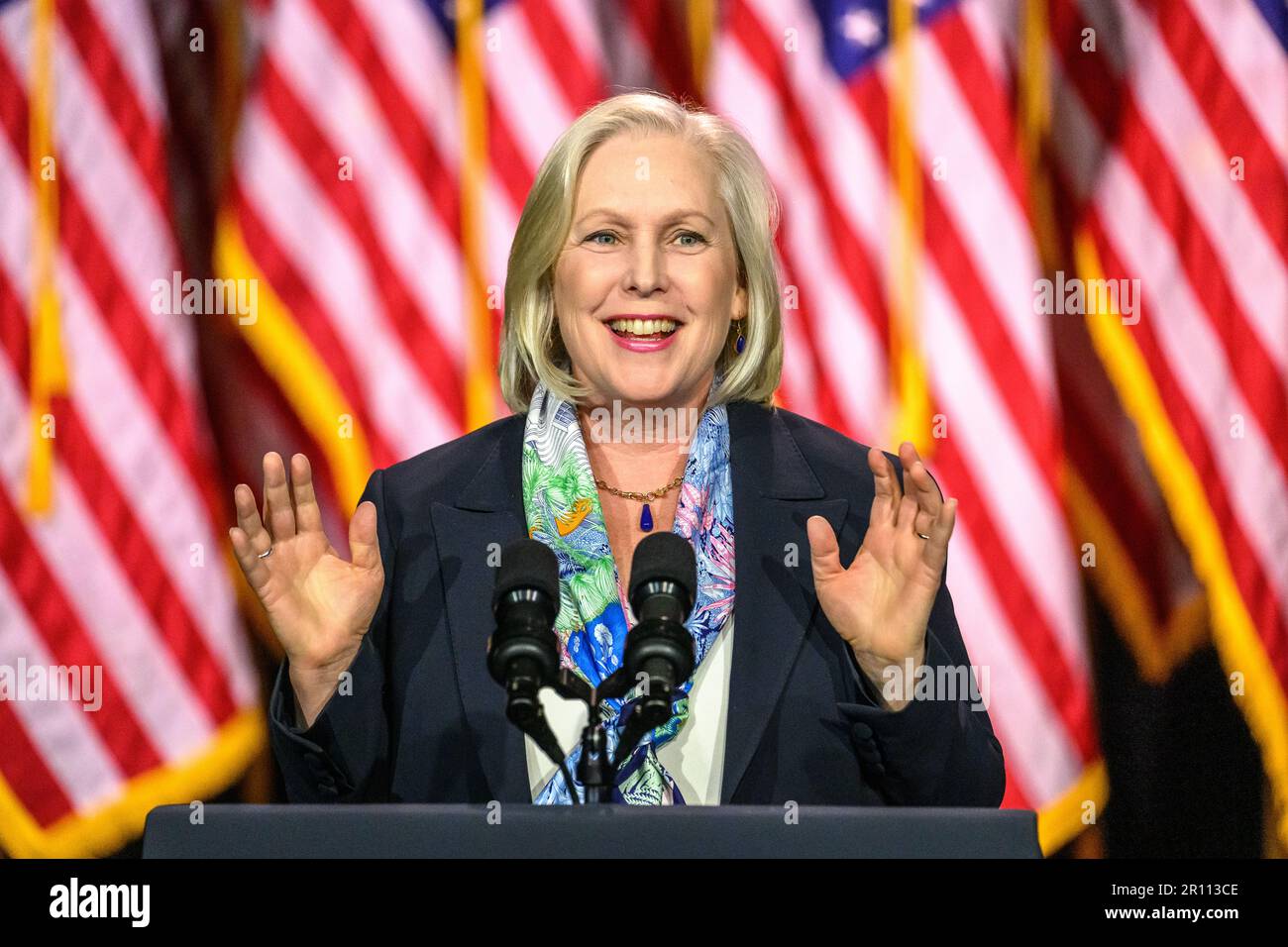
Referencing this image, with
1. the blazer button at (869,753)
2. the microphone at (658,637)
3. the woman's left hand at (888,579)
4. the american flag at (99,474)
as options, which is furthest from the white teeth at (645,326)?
the american flag at (99,474)

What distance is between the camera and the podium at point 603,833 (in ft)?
3.70

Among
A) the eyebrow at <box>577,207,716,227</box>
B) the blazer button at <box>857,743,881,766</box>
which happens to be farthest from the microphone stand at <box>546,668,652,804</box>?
the eyebrow at <box>577,207,716,227</box>

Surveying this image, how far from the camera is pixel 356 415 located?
3.18m

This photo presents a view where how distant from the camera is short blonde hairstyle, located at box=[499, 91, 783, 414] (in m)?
2.11

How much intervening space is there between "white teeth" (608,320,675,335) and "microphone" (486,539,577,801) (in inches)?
32.3

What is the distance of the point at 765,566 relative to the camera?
1.98 meters

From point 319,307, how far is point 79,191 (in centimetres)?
62

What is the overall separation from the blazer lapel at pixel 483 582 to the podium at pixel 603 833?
0.64m

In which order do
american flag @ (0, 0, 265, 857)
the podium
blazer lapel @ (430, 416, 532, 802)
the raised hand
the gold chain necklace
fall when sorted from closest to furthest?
the podium < the raised hand < blazer lapel @ (430, 416, 532, 802) < the gold chain necklace < american flag @ (0, 0, 265, 857)

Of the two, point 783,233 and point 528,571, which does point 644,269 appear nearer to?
point 528,571

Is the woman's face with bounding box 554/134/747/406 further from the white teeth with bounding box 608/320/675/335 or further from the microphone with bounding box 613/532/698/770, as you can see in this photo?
the microphone with bounding box 613/532/698/770

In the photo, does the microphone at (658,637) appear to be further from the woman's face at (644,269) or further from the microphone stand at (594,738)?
the woman's face at (644,269)

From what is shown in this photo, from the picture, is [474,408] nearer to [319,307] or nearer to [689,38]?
[319,307]
